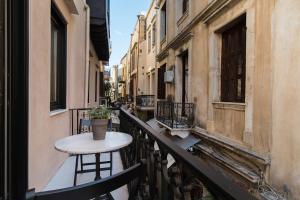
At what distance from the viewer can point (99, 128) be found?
239cm

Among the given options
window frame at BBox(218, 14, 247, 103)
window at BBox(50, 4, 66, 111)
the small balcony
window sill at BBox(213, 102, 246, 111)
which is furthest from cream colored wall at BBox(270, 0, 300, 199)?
the small balcony

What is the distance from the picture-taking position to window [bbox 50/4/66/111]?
3.59 meters

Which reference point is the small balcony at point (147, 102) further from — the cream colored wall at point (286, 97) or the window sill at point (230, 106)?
the cream colored wall at point (286, 97)

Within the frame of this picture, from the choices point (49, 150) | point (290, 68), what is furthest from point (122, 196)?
point (290, 68)

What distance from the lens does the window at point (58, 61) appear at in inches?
141

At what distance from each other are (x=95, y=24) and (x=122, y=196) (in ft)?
16.0

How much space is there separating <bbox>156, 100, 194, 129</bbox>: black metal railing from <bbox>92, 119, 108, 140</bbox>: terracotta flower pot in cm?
460

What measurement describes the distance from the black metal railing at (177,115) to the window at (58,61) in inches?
149

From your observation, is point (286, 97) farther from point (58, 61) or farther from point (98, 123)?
point (58, 61)

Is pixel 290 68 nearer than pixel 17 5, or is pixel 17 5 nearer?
pixel 17 5

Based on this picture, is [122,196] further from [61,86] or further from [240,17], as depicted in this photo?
[240,17]

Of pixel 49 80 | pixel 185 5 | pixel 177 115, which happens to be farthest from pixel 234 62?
pixel 185 5

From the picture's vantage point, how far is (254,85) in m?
4.09

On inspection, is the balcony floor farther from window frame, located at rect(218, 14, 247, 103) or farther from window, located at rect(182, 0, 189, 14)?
window, located at rect(182, 0, 189, 14)
